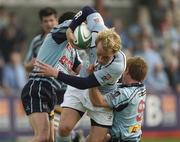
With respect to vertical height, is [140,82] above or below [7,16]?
below

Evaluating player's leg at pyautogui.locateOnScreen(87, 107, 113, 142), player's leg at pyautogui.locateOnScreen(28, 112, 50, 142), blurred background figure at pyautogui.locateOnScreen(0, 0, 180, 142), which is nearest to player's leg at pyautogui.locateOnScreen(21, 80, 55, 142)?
player's leg at pyautogui.locateOnScreen(28, 112, 50, 142)

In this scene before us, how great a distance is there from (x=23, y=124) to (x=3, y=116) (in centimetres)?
44

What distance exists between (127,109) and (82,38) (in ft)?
3.31

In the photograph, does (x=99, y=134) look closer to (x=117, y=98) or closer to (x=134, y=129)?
(x=134, y=129)

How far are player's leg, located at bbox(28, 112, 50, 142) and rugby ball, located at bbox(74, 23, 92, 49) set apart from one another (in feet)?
3.77

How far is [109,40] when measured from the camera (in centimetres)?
1012

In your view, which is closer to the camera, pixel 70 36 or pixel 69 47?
pixel 70 36

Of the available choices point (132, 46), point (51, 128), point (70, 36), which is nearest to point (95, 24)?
point (70, 36)

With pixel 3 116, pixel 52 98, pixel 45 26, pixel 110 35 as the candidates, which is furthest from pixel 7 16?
pixel 110 35

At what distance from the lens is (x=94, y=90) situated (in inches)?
412

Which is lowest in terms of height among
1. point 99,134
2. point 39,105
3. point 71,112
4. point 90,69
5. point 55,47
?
point 99,134

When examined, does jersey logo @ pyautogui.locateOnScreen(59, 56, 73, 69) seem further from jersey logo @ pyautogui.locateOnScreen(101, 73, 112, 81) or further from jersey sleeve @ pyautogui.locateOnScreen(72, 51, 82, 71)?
jersey logo @ pyautogui.locateOnScreen(101, 73, 112, 81)

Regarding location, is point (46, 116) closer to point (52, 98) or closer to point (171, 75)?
point (52, 98)

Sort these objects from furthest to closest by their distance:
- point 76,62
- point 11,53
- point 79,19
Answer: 1. point 11,53
2. point 76,62
3. point 79,19
